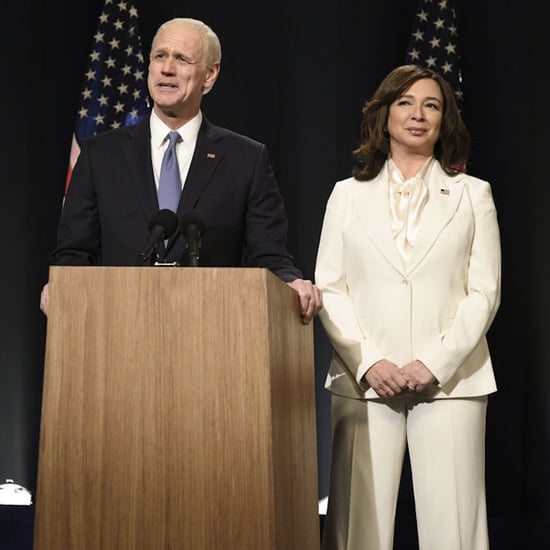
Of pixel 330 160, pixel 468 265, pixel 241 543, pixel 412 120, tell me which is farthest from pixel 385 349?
pixel 330 160

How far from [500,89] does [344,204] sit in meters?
2.12

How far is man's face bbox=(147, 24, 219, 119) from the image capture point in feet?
8.53

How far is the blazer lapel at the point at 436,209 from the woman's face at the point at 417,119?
92 mm

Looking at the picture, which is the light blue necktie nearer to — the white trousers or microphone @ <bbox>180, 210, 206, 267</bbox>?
microphone @ <bbox>180, 210, 206, 267</bbox>

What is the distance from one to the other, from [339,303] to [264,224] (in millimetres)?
561

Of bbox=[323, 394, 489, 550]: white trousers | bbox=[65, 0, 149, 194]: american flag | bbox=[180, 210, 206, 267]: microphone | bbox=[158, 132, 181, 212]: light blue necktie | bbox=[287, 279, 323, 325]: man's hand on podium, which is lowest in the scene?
bbox=[323, 394, 489, 550]: white trousers

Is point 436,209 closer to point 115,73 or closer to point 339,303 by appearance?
point 339,303

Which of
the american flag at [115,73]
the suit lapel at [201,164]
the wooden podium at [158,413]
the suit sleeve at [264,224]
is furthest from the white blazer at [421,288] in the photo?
the american flag at [115,73]

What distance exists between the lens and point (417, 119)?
3.20 metres

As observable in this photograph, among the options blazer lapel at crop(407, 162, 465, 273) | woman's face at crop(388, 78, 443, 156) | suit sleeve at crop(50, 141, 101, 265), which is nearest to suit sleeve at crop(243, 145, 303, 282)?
suit sleeve at crop(50, 141, 101, 265)

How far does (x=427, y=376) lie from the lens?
9.52 feet

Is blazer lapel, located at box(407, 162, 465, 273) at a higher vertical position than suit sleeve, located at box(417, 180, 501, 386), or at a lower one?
higher

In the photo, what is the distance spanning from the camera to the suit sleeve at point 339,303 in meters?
3.01

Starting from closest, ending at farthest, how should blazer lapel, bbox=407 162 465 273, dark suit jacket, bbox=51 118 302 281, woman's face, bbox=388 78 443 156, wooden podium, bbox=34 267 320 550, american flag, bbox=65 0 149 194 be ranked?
wooden podium, bbox=34 267 320 550 < dark suit jacket, bbox=51 118 302 281 < blazer lapel, bbox=407 162 465 273 < woman's face, bbox=388 78 443 156 < american flag, bbox=65 0 149 194
